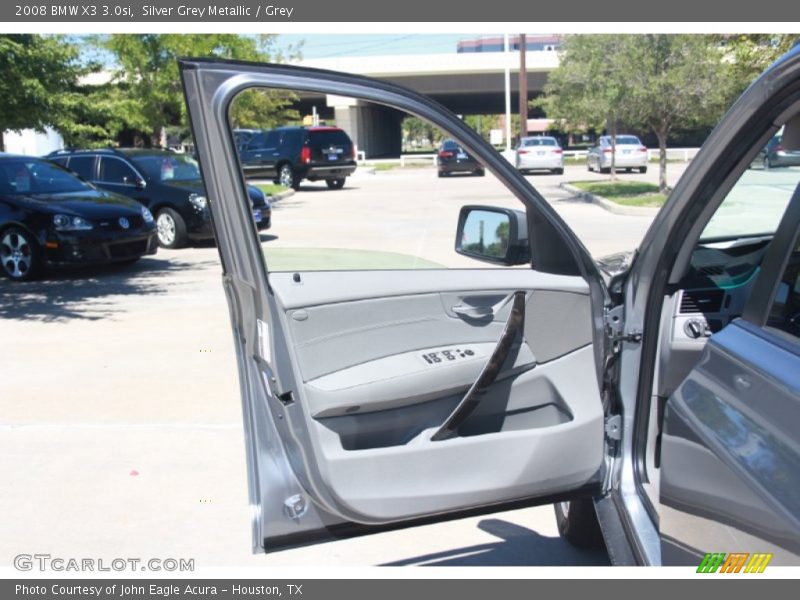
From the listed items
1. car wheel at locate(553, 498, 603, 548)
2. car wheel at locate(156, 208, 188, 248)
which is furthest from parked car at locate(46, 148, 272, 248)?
car wheel at locate(553, 498, 603, 548)

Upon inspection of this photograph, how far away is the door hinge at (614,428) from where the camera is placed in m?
3.09

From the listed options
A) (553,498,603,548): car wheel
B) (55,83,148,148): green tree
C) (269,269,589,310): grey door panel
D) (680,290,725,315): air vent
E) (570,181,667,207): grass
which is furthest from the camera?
(570,181,667,207): grass

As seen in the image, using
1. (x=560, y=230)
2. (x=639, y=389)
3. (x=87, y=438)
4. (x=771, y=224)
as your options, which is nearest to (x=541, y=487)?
(x=639, y=389)

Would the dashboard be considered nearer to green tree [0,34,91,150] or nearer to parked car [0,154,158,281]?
green tree [0,34,91,150]

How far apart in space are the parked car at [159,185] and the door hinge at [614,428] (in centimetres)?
1189

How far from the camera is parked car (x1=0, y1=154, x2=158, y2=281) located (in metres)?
11.3

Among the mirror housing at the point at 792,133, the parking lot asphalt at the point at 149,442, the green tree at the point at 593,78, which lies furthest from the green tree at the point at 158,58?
the mirror housing at the point at 792,133

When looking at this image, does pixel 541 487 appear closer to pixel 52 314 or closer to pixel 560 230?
pixel 560 230

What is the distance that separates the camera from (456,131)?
2895 millimetres

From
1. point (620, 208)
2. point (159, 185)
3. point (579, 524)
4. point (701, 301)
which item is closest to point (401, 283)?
point (701, 301)

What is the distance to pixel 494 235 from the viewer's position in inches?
126

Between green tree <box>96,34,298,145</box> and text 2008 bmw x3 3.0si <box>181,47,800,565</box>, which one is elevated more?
green tree <box>96,34,298,145</box>

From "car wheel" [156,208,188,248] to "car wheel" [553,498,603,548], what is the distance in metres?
11.4

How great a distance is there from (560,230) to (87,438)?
3.83m
